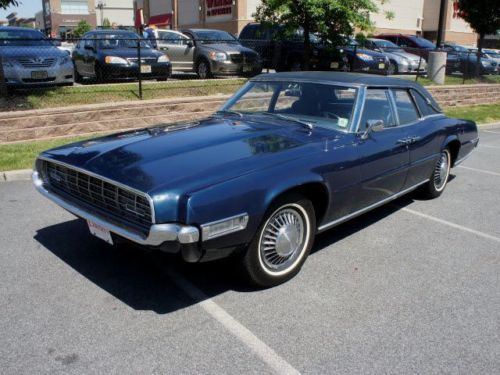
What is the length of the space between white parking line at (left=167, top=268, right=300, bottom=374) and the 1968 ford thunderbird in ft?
1.21

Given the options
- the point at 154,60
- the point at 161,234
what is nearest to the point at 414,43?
the point at 154,60

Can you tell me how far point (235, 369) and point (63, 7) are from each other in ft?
305

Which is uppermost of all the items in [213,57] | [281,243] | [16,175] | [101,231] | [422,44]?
[422,44]

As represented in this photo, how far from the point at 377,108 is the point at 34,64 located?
24.1 ft

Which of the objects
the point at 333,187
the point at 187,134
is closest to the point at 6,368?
the point at 187,134

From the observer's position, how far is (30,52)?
9367 millimetres

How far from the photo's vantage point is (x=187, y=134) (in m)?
4.09

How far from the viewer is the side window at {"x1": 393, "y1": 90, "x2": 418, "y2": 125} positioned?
16.4 feet

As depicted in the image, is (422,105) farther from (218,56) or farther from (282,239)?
(218,56)

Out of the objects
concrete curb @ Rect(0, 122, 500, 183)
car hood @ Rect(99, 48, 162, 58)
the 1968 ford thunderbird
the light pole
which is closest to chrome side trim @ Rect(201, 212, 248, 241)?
the 1968 ford thunderbird

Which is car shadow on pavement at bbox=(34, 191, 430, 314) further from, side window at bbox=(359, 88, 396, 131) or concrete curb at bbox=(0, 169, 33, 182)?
concrete curb at bbox=(0, 169, 33, 182)

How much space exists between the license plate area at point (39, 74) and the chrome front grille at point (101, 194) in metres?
6.20

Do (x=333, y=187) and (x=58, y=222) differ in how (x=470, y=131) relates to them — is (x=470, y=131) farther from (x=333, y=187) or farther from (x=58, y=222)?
(x=58, y=222)

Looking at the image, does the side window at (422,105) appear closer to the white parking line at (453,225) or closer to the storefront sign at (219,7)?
the white parking line at (453,225)
